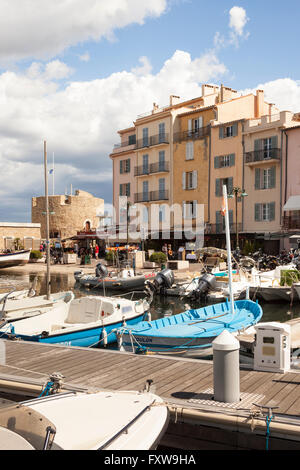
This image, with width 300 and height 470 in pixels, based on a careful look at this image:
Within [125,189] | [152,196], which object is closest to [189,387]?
[152,196]

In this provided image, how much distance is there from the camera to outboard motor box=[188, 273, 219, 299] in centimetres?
2381

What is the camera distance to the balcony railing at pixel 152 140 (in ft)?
155

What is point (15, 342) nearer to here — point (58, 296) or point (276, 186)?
point (58, 296)

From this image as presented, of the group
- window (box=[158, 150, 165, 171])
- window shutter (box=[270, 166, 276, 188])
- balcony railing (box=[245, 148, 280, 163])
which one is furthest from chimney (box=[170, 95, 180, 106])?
window shutter (box=[270, 166, 276, 188])

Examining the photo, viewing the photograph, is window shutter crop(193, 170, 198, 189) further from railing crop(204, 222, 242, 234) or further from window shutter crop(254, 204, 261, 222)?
window shutter crop(254, 204, 261, 222)

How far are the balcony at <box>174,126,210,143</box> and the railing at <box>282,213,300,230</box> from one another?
1224 cm

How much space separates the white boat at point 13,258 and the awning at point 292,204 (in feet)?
78.8

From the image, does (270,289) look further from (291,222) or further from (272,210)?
(272,210)

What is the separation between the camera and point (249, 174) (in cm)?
4009

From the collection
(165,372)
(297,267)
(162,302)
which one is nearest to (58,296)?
(162,302)

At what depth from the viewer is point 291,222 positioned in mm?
36938

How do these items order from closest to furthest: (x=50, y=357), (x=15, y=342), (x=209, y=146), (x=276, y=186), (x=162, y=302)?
(x=50, y=357), (x=15, y=342), (x=162, y=302), (x=276, y=186), (x=209, y=146)

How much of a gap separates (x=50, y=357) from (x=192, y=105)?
142 feet

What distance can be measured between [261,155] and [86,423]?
36733 mm
